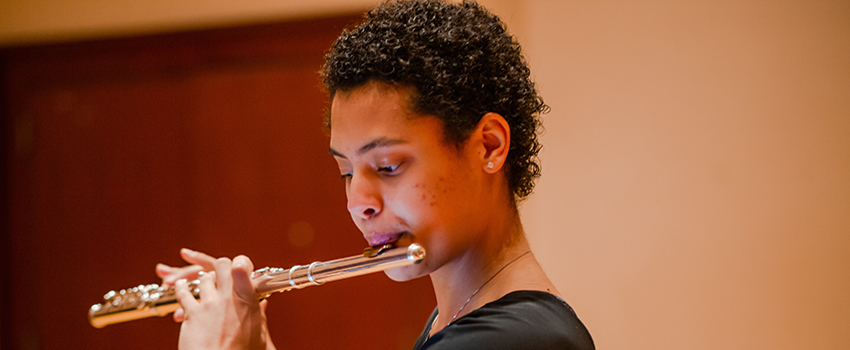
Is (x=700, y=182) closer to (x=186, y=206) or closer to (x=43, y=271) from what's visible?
(x=186, y=206)

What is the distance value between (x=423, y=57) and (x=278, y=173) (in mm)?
1250

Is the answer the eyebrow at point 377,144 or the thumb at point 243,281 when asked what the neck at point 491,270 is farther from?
the thumb at point 243,281

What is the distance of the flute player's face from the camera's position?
81cm

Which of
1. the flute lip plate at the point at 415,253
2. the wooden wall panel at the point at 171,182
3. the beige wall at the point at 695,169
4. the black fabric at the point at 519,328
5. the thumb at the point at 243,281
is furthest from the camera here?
the wooden wall panel at the point at 171,182

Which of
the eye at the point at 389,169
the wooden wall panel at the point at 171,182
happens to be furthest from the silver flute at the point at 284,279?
the wooden wall panel at the point at 171,182

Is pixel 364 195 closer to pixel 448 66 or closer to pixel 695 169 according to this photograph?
pixel 448 66

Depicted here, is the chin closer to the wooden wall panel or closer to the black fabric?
the black fabric

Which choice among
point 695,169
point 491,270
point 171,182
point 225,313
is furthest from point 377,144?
point 171,182

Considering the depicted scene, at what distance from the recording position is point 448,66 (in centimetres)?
83

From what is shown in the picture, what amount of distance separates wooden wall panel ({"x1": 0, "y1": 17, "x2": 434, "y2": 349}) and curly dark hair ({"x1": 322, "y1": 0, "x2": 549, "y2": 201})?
103 centimetres

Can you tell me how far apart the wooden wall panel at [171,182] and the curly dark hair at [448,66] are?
103 centimetres

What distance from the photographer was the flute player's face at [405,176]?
0.81 m

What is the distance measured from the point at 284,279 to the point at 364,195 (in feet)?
0.77

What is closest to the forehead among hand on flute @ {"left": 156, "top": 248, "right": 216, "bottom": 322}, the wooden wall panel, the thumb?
the thumb
